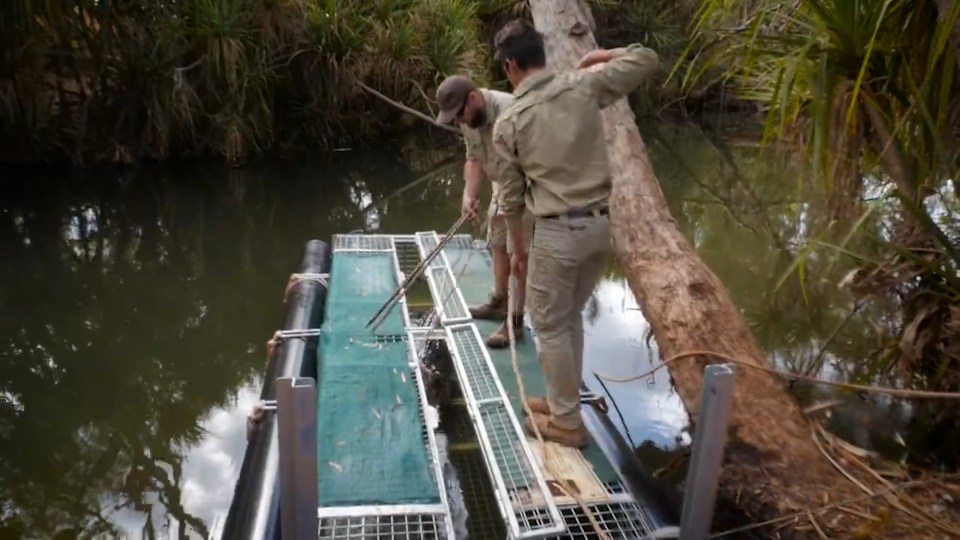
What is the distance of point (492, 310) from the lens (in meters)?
4.06

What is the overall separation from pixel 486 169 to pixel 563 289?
1.27 metres

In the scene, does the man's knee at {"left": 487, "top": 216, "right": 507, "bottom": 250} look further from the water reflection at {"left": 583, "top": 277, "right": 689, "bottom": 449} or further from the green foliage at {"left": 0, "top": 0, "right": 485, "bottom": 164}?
the green foliage at {"left": 0, "top": 0, "right": 485, "bottom": 164}

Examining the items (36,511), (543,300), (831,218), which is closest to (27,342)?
(36,511)

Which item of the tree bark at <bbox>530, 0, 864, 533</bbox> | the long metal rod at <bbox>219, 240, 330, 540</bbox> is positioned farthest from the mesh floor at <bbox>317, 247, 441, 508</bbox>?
the tree bark at <bbox>530, 0, 864, 533</bbox>

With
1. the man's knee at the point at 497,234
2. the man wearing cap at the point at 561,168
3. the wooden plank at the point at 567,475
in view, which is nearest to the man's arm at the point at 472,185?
the man's knee at the point at 497,234

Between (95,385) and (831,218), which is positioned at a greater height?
(831,218)

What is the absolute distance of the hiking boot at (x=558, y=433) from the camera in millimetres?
2777

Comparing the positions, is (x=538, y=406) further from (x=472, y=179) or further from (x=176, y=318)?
(x=176, y=318)

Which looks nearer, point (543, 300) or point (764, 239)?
point (543, 300)

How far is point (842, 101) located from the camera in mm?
3061

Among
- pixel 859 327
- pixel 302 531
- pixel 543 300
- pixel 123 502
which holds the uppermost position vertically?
pixel 543 300

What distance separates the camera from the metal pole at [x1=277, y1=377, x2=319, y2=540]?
1683mm

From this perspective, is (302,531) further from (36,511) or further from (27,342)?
(27,342)

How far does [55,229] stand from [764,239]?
640 centimetres
